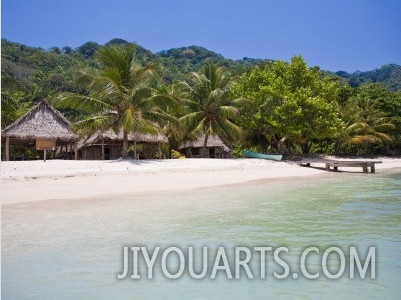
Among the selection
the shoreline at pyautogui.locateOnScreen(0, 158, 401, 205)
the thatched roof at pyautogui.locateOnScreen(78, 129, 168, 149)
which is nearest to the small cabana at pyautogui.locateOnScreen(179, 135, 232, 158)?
the thatched roof at pyautogui.locateOnScreen(78, 129, 168, 149)

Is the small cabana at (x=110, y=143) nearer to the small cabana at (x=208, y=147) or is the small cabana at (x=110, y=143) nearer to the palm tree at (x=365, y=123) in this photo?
the small cabana at (x=208, y=147)

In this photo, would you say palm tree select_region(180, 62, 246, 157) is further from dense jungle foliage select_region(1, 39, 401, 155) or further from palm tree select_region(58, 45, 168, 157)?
palm tree select_region(58, 45, 168, 157)

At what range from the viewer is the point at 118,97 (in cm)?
2008

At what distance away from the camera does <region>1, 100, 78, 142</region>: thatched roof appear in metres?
20.4

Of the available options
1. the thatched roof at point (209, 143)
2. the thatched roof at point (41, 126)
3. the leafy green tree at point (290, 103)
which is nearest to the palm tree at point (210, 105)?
the leafy green tree at point (290, 103)

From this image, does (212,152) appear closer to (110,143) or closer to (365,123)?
(110,143)

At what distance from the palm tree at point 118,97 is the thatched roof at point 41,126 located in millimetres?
2113

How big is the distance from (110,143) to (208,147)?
8.46m

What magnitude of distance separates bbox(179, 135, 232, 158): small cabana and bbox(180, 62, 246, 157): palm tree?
234 cm

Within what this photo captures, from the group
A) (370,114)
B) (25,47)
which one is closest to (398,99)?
(370,114)

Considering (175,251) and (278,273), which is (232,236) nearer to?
(175,251)

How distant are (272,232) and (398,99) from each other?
117ft

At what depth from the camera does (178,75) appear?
65.8 metres

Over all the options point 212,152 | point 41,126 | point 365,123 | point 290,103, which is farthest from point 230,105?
point 365,123
